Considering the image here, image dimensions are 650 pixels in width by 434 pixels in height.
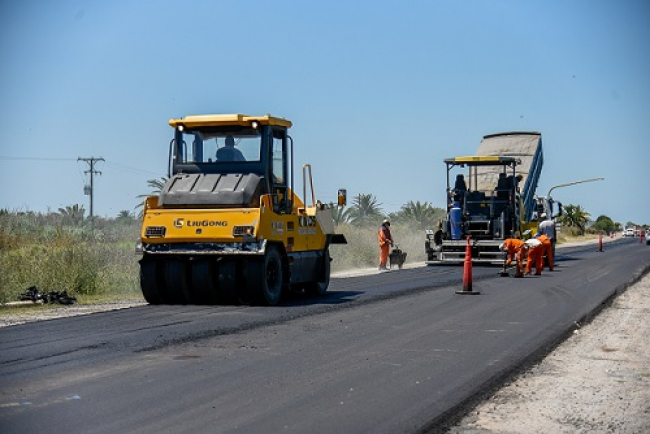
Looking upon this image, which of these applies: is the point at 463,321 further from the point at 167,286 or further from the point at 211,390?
→ the point at 211,390

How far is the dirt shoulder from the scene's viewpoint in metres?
7.04

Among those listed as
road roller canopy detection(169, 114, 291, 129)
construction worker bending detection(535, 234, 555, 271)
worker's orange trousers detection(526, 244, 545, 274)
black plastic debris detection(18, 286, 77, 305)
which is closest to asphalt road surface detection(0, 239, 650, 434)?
black plastic debris detection(18, 286, 77, 305)

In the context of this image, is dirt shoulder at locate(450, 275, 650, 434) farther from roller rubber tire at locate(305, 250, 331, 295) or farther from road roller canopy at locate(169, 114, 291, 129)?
roller rubber tire at locate(305, 250, 331, 295)

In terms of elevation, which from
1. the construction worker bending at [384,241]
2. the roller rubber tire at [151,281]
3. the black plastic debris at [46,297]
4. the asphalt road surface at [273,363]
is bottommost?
the asphalt road surface at [273,363]

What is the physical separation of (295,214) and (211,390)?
9327 mm

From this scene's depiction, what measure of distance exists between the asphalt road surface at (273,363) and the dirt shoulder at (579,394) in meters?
0.25

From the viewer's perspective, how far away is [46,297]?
55.2 feet

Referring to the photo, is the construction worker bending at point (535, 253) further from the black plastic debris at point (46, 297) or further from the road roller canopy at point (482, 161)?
the black plastic debris at point (46, 297)

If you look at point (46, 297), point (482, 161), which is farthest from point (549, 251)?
point (46, 297)

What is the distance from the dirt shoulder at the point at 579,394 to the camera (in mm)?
7035

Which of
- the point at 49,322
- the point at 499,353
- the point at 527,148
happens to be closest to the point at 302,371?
the point at 499,353

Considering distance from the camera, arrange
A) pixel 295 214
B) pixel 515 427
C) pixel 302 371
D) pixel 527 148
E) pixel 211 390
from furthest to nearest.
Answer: pixel 527 148 → pixel 295 214 → pixel 302 371 → pixel 211 390 → pixel 515 427

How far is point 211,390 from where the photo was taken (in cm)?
796

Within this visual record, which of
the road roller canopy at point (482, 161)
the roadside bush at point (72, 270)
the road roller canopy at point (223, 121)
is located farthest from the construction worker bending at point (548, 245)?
the road roller canopy at point (223, 121)
